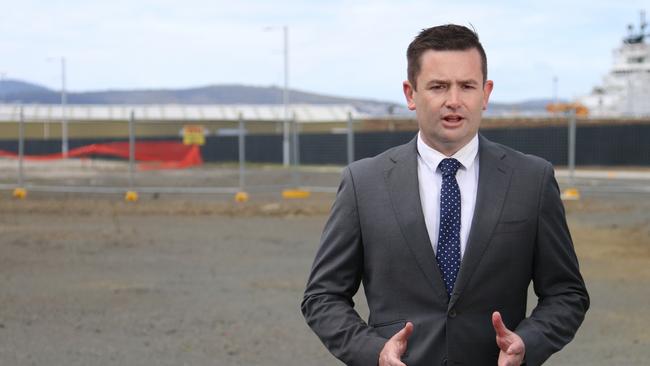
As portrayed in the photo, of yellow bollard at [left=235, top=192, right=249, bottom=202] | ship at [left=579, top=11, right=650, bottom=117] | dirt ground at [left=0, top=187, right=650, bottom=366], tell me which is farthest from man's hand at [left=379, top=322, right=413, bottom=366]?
ship at [left=579, top=11, right=650, bottom=117]

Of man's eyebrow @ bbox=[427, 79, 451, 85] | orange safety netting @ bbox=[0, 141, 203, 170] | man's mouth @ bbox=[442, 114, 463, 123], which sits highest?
man's eyebrow @ bbox=[427, 79, 451, 85]

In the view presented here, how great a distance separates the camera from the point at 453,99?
2760mm

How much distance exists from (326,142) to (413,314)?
1068 inches

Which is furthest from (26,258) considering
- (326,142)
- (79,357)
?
(326,142)

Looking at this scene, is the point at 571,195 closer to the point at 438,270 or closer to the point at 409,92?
the point at 409,92

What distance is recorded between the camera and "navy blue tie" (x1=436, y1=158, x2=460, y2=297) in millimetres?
2787

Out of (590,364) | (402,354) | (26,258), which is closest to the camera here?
(402,354)

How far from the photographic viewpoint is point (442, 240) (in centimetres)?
280

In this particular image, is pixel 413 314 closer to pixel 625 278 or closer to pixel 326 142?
pixel 625 278

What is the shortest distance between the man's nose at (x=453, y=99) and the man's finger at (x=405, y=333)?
23.0 inches

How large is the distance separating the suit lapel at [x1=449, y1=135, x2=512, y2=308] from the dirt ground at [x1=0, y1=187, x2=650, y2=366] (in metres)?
4.84

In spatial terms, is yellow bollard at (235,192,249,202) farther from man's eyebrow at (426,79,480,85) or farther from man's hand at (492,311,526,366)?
man's hand at (492,311,526,366)

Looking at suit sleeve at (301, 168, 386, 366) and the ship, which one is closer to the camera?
suit sleeve at (301, 168, 386, 366)

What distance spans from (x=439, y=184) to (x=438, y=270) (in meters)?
0.25
